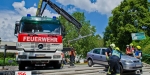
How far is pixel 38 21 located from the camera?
13.5 meters

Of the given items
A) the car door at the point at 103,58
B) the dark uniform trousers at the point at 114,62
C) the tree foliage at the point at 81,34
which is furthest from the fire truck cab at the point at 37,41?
the tree foliage at the point at 81,34

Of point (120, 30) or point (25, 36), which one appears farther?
point (120, 30)

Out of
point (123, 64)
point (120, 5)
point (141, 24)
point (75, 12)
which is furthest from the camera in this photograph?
point (75, 12)

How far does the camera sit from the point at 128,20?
143 feet

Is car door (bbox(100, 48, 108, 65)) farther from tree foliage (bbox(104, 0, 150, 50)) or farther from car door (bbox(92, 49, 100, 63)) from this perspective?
tree foliage (bbox(104, 0, 150, 50))

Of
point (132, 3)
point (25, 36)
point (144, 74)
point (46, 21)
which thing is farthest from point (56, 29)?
point (132, 3)

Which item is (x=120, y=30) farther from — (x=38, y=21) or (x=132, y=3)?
(x=38, y=21)

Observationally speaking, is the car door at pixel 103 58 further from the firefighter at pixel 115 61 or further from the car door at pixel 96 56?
the firefighter at pixel 115 61

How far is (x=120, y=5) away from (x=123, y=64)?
33.5m

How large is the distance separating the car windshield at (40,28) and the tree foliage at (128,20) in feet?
96.5

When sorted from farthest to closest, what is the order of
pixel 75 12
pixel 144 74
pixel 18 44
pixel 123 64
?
pixel 75 12, pixel 144 74, pixel 123 64, pixel 18 44

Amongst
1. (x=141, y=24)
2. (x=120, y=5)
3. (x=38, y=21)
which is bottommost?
(x=38, y=21)

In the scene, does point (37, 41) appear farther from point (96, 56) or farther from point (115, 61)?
point (96, 56)

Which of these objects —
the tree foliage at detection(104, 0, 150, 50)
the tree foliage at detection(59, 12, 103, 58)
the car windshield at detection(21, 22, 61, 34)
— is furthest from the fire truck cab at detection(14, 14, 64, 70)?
the tree foliage at detection(59, 12, 103, 58)
